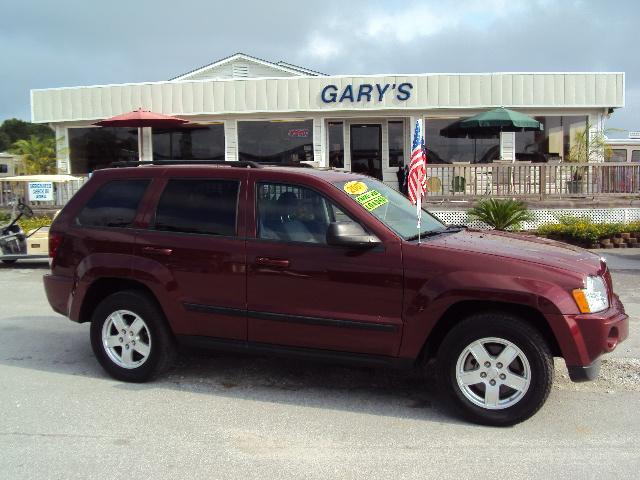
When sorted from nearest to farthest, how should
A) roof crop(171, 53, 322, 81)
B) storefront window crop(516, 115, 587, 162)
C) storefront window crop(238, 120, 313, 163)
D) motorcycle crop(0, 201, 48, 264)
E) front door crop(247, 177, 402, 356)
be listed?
front door crop(247, 177, 402, 356)
motorcycle crop(0, 201, 48, 264)
storefront window crop(516, 115, 587, 162)
storefront window crop(238, 120, 313, 163)
roof crop(171, 53, 322, 81)

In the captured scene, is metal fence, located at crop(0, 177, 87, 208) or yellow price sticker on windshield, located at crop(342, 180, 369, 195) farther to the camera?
metal fence, located at crop(0, 177, 87, 208)

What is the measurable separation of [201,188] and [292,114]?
13.3 meters

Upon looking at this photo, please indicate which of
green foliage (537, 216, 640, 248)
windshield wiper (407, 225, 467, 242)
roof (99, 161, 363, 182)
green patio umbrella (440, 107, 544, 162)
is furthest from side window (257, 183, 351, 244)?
green patio umbrella (440, 107, 544, 162)

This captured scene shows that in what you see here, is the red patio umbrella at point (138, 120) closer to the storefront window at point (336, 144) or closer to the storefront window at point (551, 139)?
the storefront window at point (336, 144)

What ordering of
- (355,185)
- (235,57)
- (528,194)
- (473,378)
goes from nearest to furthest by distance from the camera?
(473,378)
(355,185)
(528,194)
(235,57)

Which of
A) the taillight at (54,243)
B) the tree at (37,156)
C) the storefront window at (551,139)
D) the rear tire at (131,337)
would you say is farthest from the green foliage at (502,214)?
the tree at (37,156)

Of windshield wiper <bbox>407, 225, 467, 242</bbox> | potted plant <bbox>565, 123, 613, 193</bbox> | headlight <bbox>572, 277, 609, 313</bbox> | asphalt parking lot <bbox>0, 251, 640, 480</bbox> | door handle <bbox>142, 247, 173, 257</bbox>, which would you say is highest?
potted plant <bbox>565, 123, 613, 193</bbox>

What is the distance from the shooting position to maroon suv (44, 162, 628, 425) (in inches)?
159

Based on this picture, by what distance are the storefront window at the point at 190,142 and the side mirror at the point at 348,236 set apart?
14833mm

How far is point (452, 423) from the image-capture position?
4246 millimetres

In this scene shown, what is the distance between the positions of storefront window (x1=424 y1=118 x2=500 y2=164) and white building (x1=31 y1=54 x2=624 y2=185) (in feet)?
0.10

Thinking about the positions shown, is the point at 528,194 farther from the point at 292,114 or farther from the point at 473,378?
the point at 473,378

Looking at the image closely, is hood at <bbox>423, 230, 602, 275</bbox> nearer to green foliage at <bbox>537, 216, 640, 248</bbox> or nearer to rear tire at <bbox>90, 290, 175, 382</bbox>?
rear tire at <bbox>90, 290, 175, 382</bbox>

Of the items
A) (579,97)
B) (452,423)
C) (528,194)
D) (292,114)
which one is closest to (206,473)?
(452,423)
